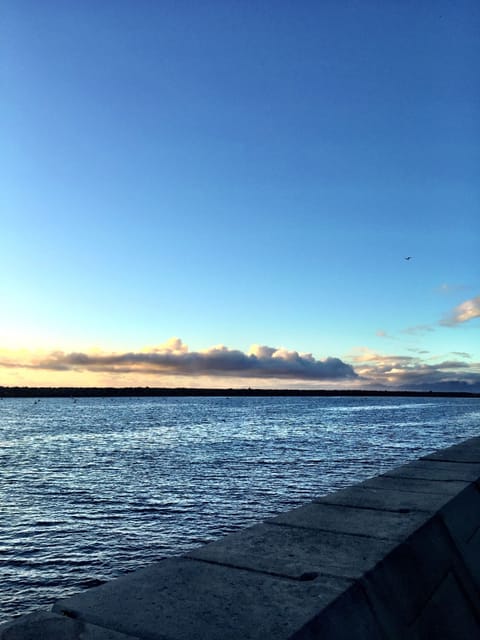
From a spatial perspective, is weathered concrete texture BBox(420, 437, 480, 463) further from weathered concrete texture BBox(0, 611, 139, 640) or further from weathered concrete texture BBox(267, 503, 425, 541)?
weathered concrete texture BBox(0, 611, 139, 640)

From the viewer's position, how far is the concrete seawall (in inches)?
120

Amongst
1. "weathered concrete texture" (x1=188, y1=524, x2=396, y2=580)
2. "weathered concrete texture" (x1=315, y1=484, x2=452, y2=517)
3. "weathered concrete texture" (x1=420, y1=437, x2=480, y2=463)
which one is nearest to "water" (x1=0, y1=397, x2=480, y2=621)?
"weathered concrete texture" (x1=420, y1=437, x2=480, y2=463)

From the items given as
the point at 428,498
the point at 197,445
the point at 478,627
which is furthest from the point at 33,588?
the point at 197,445

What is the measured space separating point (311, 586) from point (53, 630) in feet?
5.43

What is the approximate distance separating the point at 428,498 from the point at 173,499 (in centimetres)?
1597

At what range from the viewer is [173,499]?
21.0 metres

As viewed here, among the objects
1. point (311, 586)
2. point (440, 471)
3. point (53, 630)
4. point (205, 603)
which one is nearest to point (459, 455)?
→ point (440, 471)

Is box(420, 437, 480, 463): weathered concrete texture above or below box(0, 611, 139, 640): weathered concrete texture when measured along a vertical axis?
below

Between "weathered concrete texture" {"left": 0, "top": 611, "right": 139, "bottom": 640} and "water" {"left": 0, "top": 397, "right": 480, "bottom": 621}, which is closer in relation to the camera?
"weathered concrete texture" {"left": 0, "top": 611, "right": 139, "bottom": 640}

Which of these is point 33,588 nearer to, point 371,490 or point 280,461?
point 371,490

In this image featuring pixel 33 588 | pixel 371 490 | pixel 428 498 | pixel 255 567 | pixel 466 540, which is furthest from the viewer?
pixel 33 588

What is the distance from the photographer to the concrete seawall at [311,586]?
3037 millimetres

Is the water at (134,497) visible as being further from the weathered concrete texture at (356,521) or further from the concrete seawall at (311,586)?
the concrete seawall at (311,586)

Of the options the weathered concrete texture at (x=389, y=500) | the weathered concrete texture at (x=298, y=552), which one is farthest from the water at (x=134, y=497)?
the weathered concrete texture at (x=298, y=552)
